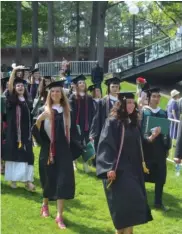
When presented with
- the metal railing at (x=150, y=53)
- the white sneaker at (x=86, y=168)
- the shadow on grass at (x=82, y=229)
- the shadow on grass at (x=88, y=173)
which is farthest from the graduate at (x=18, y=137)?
the metal railing at (x=150, y=53)

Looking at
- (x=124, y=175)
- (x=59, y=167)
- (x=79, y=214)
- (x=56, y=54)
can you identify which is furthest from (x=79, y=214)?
(x=56, y=54)

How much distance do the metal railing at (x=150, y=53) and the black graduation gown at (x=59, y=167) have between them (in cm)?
2107

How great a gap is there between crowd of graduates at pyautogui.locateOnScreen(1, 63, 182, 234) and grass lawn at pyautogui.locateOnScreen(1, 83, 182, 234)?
18cm

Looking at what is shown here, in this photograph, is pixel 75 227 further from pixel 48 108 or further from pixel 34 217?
pixel 48 108

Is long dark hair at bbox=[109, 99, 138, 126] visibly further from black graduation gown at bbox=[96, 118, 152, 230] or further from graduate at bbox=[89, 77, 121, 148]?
graduate at bbox=[89, 77, 121, 148]

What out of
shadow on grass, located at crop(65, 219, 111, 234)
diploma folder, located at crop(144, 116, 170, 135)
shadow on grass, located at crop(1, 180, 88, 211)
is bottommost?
shadow on grass, located at crop(65, 219, 111, 234)

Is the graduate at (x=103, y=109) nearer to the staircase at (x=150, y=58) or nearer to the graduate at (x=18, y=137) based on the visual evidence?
the graduate at (x=18, y=137)

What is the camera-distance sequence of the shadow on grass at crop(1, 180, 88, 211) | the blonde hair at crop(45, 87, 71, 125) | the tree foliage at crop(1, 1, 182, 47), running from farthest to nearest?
the tree foliage at crop(1, 1, 182, 47), the shadow on grass at crop(1, 180, 88, 211), the blonde hair at crop(45, 87, 71, 125)

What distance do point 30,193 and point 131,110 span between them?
3.00 metres

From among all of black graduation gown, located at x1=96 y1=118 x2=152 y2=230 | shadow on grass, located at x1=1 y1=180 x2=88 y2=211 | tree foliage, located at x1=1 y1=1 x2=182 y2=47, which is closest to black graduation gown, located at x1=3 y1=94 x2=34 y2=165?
shadow on grass, located at x1=1 y1=180 x2=88 y2=211

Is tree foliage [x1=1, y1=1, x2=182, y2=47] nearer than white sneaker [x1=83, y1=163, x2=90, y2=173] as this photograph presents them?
No

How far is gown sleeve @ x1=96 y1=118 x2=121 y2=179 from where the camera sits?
5.50 meters

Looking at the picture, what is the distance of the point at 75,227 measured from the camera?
254 inches

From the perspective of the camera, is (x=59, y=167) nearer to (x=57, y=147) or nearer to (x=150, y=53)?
(x=57, y=147)
